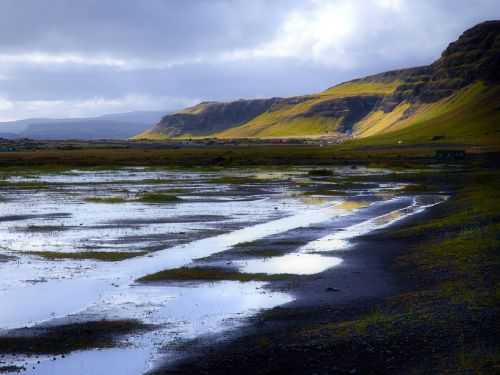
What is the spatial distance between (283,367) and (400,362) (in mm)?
2658

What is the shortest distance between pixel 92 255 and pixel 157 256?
2.98 meters

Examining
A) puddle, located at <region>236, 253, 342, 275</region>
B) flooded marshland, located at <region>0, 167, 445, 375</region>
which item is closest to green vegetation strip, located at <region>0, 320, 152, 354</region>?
flooded marshland, located at <region>0, 167, 445, 375</region>

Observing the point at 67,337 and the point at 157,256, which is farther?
the point at 157,256

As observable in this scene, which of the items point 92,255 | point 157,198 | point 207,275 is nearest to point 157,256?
point 92,255

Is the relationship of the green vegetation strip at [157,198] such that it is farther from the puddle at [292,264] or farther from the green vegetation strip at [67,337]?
the green vegetation strip at [67,337]

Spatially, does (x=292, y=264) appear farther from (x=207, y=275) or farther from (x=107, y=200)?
(x=107, y=200)

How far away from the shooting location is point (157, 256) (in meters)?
34.4

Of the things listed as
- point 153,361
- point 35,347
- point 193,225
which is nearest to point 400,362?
point 153,361

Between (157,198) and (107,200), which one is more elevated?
(107,200)

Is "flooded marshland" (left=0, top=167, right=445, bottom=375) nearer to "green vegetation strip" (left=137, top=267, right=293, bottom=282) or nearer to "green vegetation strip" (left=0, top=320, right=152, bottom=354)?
"green vegetation strip" (left=137, top=267, right=293, bottom=282)

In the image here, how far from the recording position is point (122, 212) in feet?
177

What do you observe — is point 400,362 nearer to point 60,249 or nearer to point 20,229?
point 60,249

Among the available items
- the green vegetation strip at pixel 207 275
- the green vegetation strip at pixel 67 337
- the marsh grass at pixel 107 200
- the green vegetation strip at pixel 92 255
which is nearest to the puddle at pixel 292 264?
the green vegetation strip at pixel 207 275

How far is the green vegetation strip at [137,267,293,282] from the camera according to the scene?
28562 mm
